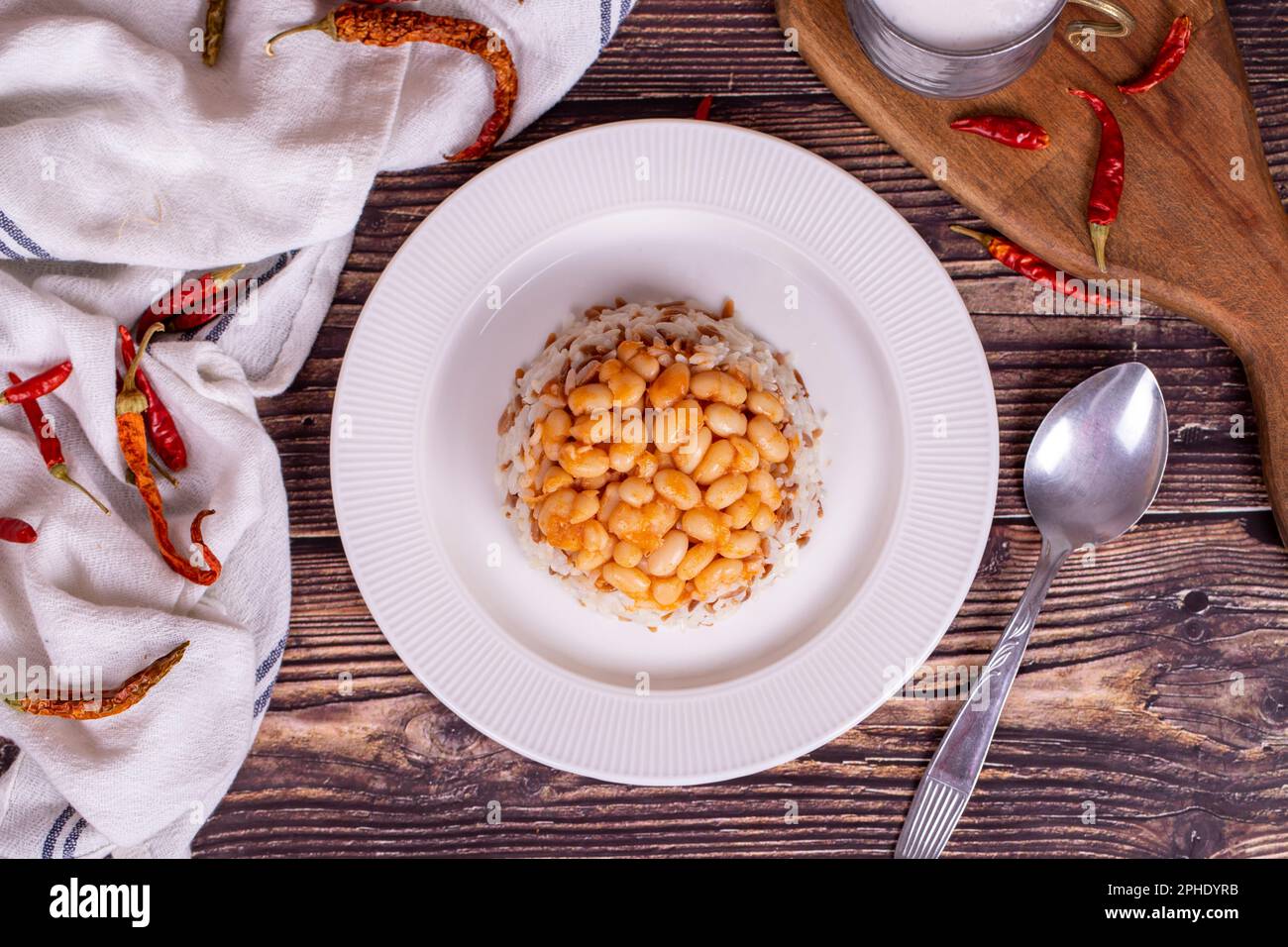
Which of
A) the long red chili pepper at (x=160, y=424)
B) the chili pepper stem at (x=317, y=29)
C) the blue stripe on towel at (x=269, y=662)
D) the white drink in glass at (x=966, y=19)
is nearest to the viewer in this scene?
the white drink in glass at (x=966, y=19)

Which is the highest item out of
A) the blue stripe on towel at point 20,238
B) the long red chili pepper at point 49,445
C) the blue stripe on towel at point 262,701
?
the blue stripe on towel at point 20,238

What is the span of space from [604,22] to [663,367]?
0.87 metres

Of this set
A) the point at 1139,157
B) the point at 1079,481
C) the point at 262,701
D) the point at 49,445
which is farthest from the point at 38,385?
the point at 1139,157

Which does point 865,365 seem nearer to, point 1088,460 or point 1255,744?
point 1088,460

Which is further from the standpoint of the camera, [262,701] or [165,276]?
[262,701]

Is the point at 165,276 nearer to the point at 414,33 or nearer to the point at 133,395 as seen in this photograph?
the point at 133,395

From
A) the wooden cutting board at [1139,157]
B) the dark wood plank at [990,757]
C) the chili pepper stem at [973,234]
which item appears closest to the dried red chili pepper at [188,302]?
the dark wood plank at [990,757]

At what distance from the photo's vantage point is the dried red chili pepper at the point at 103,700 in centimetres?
207

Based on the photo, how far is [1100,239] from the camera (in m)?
2.19

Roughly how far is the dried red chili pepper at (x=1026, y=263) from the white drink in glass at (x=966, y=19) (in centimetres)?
47

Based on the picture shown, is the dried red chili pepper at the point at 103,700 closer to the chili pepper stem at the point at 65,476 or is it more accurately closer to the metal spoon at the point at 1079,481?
the chili pepper stem at the point at 65,476

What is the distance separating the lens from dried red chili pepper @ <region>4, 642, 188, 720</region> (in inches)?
81.7

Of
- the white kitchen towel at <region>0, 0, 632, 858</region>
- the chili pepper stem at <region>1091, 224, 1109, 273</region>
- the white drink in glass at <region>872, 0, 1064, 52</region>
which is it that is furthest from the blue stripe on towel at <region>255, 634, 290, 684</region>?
the chili pepper stem at <region>1091, 224, 1109, 273</region>
